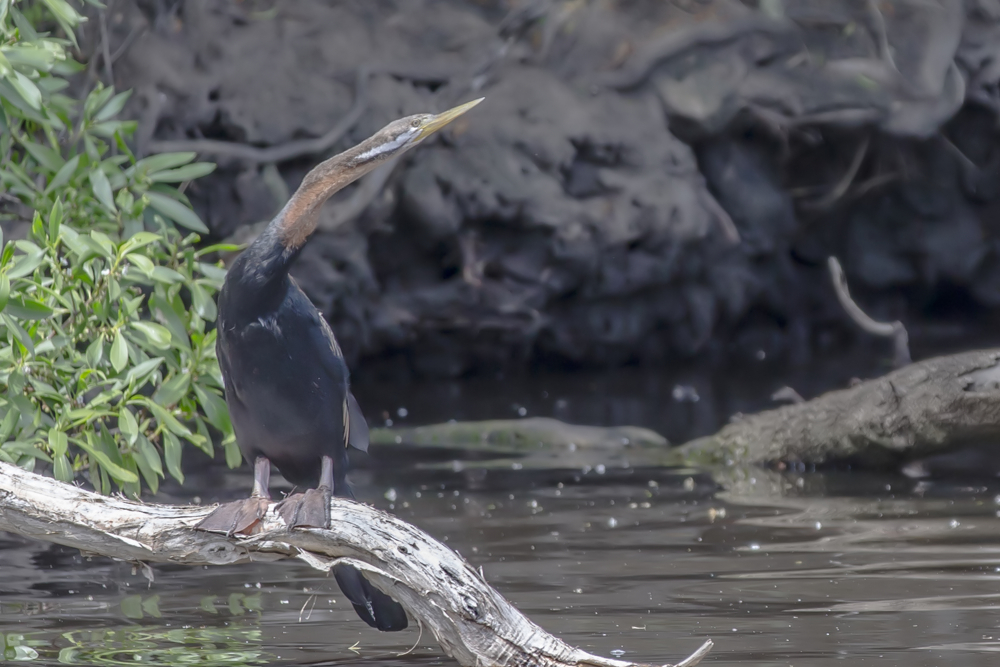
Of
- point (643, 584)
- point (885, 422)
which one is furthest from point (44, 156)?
point (885, 422)

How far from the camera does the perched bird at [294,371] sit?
2.83 m

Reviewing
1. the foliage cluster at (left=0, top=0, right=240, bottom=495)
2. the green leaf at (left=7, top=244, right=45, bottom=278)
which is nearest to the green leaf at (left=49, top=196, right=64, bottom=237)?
the foliage cluster at (left=0, top=0, right=240, bottom=495)

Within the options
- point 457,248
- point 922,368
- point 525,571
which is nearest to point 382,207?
point 457,248

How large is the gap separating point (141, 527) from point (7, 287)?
77cm

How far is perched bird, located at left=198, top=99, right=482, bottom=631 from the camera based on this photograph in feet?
9.29

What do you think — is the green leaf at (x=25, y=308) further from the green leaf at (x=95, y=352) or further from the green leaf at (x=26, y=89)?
the green leaf at (x=26, y=89)

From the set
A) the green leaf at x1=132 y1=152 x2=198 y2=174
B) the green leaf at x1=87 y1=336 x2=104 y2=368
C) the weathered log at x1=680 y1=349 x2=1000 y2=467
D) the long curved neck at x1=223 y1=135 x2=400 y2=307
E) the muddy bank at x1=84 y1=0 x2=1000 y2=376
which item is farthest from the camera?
the muddy bank at x1=84 y1=0 x2=1000 y2=376

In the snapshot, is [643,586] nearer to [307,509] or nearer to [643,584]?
[643,584]

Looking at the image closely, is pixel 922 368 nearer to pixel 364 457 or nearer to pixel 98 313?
pixel 364 457

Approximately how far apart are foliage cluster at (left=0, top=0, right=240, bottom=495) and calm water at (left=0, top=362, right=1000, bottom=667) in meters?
0.48

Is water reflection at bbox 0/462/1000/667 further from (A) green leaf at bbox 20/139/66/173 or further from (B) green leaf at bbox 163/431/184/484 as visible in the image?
(A) green leaf at bbox 20/139/66/173

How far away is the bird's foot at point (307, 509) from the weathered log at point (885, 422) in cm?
397

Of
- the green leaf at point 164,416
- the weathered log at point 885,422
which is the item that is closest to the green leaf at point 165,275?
the green leaf at point 164,416

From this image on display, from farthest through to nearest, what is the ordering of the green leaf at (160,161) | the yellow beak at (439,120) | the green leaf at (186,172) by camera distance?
the green leaf at (160,161) → the green leaf at (186,172) → the yellow beak at (439,120)
